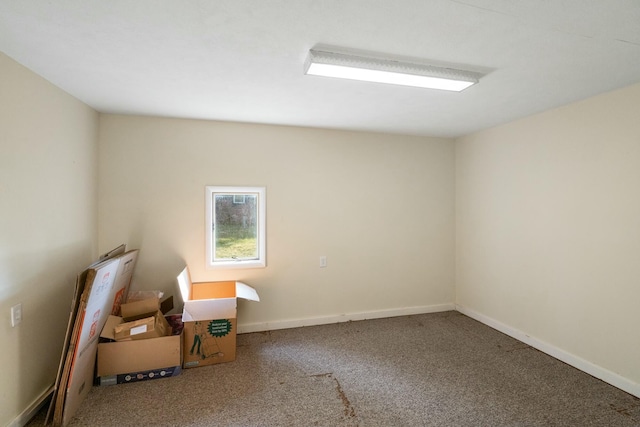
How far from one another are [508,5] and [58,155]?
121 inches

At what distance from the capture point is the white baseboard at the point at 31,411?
1.91m

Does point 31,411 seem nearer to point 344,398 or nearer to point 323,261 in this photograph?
point 344,398

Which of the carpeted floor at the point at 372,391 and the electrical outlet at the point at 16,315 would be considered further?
the carpeted floor at the point at 372,391

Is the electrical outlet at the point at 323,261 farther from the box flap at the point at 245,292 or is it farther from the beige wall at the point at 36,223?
the beige wall at the point at 36,223

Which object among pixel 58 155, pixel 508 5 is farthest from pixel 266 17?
pixel 58 155

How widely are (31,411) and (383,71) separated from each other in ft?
10.7

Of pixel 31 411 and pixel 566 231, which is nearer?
pixel 31 411

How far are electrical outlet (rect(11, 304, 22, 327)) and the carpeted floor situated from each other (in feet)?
2.33

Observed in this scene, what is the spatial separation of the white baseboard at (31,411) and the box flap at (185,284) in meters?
1.09

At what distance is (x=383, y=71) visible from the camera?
1.97m

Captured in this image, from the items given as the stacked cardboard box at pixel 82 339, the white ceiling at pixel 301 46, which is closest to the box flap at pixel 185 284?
the stacked cardboard box at pixel 82 339

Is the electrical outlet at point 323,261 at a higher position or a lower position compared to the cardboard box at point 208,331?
higher

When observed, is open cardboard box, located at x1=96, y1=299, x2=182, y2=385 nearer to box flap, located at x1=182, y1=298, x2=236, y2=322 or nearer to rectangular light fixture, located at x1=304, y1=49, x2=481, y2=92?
box flap, located at x1=182, y1=298, x2=236, y2=322

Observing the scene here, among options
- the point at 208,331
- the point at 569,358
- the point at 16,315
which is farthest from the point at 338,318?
the point at 16,315
